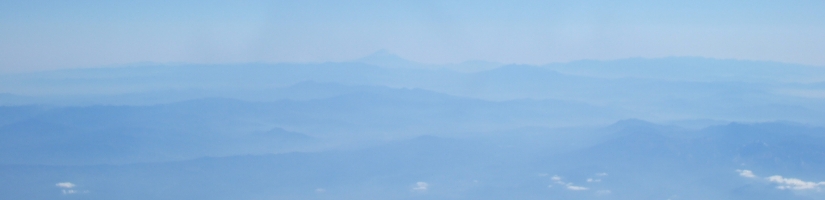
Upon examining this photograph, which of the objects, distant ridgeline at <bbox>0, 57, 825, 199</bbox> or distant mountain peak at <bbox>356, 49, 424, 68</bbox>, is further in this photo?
distant mountain peak at <bbox>356, 49, 424, 68</bbox>

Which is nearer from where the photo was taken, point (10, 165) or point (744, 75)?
point (10, 165)

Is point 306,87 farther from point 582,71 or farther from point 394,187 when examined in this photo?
point 582,71

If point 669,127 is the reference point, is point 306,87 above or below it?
above

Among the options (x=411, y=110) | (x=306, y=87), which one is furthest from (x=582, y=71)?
(x=306, y=87)

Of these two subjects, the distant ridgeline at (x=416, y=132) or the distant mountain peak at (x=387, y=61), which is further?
the distant mountain peak at (x=387, y=61)

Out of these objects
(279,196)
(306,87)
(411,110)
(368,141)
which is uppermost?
(306,87)

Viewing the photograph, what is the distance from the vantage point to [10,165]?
573 cm

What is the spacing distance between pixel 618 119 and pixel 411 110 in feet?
8.60

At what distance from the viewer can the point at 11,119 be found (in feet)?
21.1

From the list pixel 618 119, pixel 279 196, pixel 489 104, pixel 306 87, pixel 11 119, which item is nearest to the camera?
pixel 279 196

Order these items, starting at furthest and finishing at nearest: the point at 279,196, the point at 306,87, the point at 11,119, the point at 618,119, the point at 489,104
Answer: the point at 306,87 → the point at 489,104 → the point at 618,119 → the point at 11,119 → the point at 279,196

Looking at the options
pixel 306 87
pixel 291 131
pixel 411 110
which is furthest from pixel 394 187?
pixel 306 87

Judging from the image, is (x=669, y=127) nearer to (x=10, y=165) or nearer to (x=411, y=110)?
(x=411, y=110)

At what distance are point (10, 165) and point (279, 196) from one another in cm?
286
